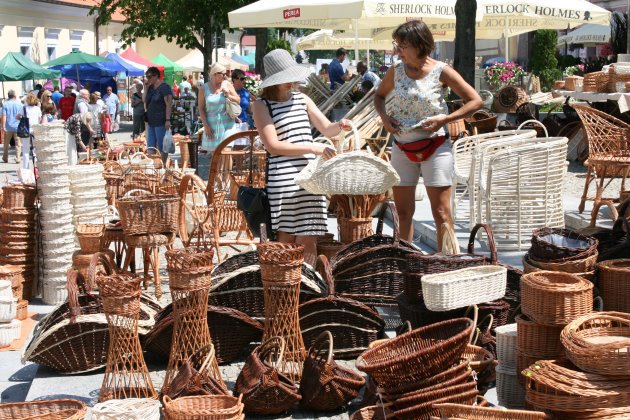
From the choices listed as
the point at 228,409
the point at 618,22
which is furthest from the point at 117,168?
the point at 618,22

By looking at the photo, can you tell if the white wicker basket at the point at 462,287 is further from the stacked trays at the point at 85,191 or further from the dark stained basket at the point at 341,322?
the stacked trays at the point at 85,191

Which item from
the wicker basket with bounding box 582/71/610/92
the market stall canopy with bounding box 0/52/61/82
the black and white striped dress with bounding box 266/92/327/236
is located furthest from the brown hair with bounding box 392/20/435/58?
the market stall canopy with bounding box 0/52/61/82

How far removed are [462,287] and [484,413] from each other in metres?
1.09

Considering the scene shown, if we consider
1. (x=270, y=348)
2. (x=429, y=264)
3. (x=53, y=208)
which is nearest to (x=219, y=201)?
(x=53, y=208)

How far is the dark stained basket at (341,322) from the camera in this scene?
559 cm

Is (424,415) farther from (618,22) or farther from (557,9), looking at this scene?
(618,22)

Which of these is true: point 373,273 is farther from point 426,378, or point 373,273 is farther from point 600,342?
point 600,342

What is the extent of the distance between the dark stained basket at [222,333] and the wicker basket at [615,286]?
74.2 inches

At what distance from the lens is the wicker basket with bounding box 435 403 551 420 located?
3922mm

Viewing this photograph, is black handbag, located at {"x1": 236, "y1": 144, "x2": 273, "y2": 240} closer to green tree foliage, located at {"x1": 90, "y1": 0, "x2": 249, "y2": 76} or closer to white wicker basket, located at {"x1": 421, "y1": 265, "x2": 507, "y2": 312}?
white wicker basket, located at {"x1": 421, "y1": 265, "x2": 507, "y2": 312}

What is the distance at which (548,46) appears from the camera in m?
31.0

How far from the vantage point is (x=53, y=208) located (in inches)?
303

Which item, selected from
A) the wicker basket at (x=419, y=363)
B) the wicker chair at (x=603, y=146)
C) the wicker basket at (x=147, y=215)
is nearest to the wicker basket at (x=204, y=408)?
the wicker basket at (x=419, y=363)

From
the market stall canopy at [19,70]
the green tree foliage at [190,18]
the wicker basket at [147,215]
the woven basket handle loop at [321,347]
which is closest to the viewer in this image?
the woven basket handle loop at [321,347]
